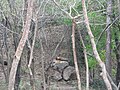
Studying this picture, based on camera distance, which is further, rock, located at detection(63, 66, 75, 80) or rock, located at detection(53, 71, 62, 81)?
rock, located at detection(63, 66, 75, 80)

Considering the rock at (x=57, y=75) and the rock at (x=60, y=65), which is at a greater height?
the rock at (x=60, y=65)

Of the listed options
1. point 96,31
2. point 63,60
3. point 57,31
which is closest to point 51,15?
point 96,31

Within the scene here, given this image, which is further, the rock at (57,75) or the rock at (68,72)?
the rock at (68,72)

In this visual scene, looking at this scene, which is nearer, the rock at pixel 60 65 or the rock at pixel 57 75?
the rock at pixel 57 75

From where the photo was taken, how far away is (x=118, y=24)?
7.37m

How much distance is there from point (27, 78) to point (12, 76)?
7.33 metres

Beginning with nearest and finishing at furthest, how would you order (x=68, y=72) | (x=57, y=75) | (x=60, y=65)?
(x=57, y=75), (x=68, y=72), (x=60, y=65)

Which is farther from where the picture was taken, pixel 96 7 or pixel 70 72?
pixel 70 72

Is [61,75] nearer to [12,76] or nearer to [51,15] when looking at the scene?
[51,15]

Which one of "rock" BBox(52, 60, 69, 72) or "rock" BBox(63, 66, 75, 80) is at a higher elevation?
"rock" BBox(52, 60, 69, 72)

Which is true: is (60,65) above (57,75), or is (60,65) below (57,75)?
above

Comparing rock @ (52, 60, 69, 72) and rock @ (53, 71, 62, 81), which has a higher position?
rock @ (52, 60, 69, 72)

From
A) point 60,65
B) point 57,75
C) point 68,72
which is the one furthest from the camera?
point 60,65

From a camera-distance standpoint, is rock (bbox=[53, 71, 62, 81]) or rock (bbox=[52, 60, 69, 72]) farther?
rock (bbox=[52, 60, 69, 72])
